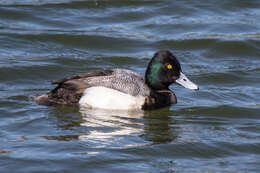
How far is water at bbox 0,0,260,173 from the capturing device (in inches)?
338

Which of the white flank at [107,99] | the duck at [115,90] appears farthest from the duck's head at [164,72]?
the white flank at [107,99]

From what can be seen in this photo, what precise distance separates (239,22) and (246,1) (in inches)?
70.4

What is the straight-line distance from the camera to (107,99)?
420 inches

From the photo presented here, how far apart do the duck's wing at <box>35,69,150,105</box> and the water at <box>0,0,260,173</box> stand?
0.22 metres

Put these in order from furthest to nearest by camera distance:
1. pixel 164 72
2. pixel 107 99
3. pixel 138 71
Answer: pixel 138 71
pixel 164 72
pixel 107 99

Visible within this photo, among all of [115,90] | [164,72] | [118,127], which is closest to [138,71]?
[164,72]

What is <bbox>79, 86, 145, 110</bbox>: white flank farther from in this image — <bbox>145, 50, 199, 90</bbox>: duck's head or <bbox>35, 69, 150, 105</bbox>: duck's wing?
<bbox>145, 50, 199, 90</bbox>: duck's head

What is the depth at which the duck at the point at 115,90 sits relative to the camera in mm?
10672

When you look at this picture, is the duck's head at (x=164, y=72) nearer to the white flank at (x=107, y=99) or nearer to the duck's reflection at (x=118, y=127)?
the duck's reflection at (x=118, y=127)

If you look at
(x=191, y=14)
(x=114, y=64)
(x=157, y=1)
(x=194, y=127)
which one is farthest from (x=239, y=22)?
(x=194, y=127)

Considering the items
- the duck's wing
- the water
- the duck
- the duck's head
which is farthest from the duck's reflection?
the duck's head

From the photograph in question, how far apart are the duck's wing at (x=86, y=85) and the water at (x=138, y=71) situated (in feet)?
0.73

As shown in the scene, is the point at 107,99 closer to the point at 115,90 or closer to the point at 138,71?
the point at 115,90

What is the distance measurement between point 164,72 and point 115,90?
3.55 feet
